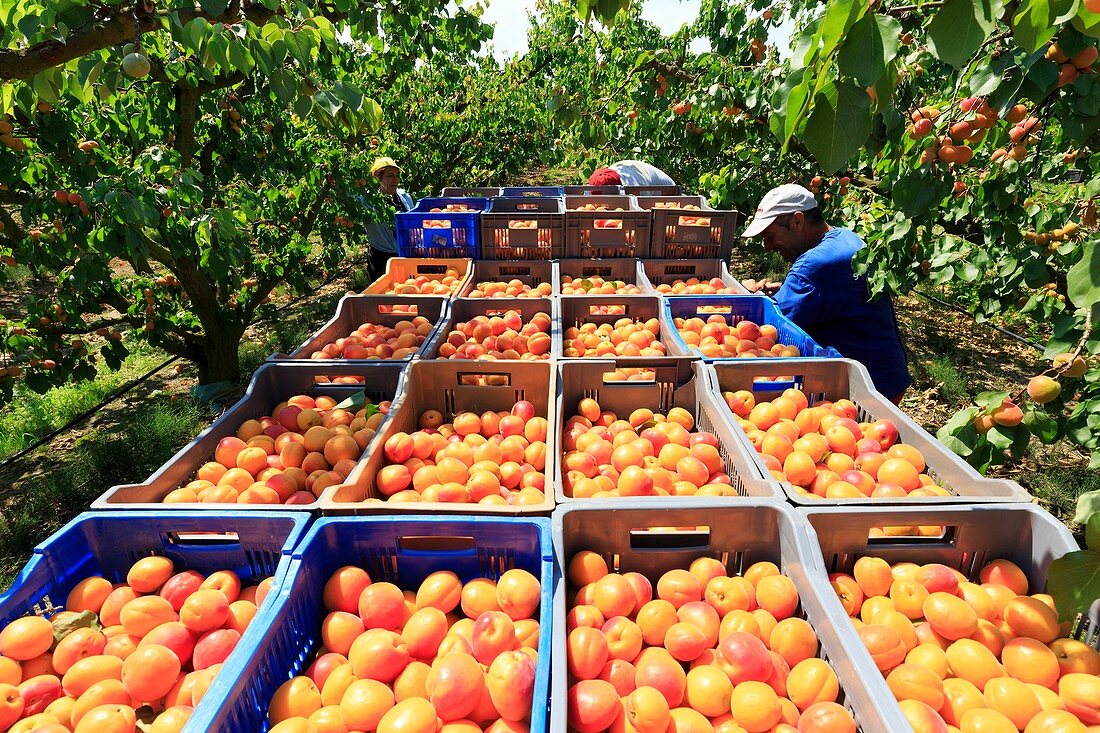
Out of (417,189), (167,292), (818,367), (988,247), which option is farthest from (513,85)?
(818,367)

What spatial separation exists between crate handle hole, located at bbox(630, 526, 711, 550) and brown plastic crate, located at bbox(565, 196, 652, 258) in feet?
11.3

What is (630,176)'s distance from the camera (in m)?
8.10

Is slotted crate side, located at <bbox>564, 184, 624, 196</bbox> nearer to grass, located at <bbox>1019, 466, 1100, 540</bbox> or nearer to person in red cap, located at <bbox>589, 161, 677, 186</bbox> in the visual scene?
person in red cap, located at <bbox>589, 161, 677, 186</bbox>

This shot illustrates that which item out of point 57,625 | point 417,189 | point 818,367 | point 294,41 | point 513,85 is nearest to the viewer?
point 57,625

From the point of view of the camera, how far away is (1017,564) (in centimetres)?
171

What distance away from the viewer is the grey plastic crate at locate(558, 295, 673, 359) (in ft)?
12.5

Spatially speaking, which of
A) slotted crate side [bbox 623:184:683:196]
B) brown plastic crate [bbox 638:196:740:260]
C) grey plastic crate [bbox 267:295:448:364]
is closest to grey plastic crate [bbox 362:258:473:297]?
grey plastic crate [bbox 267:295:448:364]

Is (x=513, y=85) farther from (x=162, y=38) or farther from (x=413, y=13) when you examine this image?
(x=162, y=38)

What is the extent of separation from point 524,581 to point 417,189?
12.2m

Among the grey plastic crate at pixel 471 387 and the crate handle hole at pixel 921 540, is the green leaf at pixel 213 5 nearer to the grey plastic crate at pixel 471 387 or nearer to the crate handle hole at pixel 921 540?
the grey plastic crate at pixel 471 387

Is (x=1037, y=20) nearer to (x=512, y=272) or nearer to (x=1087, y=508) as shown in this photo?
(x=1087, y=508)

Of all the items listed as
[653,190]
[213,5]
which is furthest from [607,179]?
[213,5]

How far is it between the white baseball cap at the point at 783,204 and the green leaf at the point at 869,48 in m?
3.02

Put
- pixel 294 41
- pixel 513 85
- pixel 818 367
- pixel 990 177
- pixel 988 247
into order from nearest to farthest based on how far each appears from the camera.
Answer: pixel 294 41 → pixel 818 367 → pixel 990 177 → pixel 988 247 → pixel 513 85
